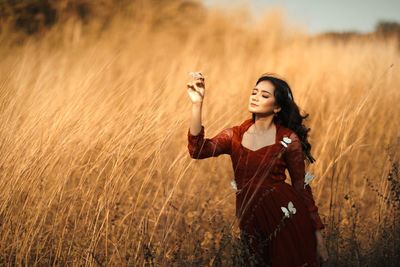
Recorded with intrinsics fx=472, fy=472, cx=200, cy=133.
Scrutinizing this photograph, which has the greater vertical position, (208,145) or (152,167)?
(208,145)

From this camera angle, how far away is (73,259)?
7.22ft

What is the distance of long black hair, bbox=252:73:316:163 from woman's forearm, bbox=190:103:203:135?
0.34 m

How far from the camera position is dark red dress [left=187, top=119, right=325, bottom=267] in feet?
6.28

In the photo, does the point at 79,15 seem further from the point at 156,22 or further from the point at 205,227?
the point at 205,227

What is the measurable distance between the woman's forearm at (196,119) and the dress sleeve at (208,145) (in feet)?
0.07

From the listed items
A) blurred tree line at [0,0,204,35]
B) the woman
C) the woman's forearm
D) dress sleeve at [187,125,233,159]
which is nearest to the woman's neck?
the woman

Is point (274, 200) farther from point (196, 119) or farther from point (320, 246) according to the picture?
point (196, 119)

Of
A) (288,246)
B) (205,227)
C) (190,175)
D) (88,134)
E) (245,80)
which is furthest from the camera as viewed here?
(245,80)

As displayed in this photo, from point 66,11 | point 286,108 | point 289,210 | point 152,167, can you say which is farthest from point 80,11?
point 289,210

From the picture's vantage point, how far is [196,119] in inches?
73.7

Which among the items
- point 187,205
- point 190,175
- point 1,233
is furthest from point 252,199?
point 190,175

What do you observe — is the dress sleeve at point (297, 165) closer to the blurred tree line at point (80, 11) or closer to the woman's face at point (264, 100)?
the woman's face at point (264, 100)

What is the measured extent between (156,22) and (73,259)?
7678mm

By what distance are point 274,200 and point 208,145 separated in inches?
13.9
